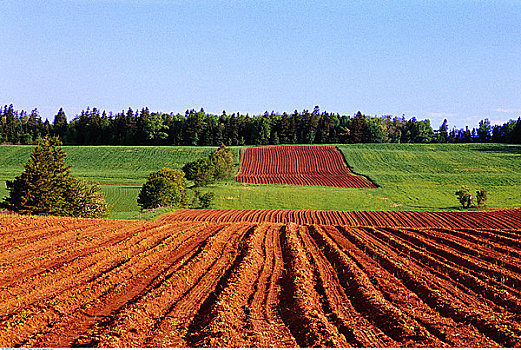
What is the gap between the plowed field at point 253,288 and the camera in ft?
28.6

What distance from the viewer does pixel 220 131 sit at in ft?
392

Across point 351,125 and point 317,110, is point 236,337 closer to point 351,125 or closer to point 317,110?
point 351,125

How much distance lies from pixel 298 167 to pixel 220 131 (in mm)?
46494

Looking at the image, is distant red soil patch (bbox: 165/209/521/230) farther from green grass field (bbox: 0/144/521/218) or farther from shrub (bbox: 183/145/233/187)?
shrub (bbox: 183/145/233/187)

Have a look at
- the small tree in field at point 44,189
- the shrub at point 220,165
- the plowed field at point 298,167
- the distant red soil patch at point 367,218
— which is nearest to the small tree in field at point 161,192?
the distant red soil patch at point 367,218

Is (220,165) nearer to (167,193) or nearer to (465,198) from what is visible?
(167,193)

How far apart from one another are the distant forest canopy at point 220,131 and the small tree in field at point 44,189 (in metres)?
84.0

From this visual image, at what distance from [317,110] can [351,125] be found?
→ 2997 centimetres

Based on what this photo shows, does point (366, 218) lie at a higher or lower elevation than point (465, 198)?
lower

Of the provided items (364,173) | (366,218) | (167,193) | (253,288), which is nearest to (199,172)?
(167,193)

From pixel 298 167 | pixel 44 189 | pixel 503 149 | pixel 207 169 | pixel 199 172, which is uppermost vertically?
pixel 503 149

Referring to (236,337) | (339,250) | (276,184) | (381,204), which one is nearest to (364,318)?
(236,337)

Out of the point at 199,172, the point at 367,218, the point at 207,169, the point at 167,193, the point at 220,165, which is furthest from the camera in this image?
the point at 220,165

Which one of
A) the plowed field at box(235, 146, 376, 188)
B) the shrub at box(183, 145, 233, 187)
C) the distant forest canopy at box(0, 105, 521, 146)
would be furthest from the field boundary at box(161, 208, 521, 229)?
the distant forest canopy at box(0, 105, 521, 146)
